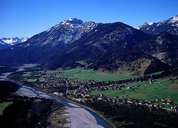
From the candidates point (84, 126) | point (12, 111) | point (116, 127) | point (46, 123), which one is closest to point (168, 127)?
point (116, 127)

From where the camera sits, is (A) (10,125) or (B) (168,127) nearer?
(A) (10,125)

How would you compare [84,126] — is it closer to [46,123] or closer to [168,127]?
[46,123]

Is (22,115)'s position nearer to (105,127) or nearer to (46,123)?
(46,123)

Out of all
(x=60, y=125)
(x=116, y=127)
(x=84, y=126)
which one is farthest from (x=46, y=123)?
(x=116, y=127)

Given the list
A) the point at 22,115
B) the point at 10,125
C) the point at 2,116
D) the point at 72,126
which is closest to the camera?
the point at 10,125

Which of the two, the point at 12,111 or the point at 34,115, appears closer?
the point at 12,111

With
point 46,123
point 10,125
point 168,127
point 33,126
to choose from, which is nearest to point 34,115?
point 46,123

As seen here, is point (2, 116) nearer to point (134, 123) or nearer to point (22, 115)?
point (22, 115)

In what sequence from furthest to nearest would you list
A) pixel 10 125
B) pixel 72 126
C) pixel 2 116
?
pixel 72 126
pixel 2 116
pixel 10 125
